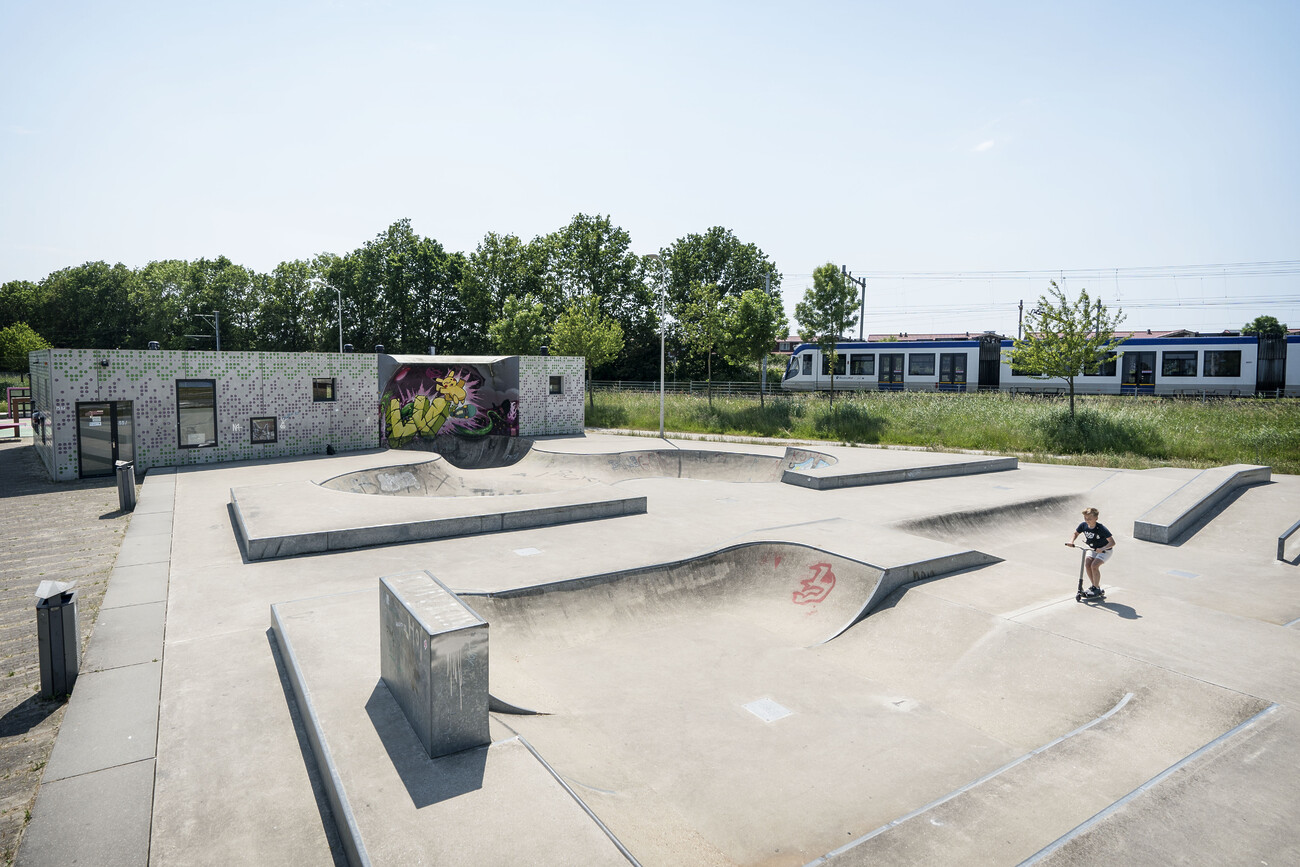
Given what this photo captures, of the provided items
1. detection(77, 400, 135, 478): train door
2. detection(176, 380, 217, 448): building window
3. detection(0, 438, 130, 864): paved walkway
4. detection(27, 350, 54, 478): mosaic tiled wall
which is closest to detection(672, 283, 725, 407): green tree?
detection(176, 380, 217, 448): building window

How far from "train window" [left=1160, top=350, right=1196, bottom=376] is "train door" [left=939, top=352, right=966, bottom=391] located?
8009 mm

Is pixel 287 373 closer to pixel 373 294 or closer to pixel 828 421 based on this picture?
pixel 828 421

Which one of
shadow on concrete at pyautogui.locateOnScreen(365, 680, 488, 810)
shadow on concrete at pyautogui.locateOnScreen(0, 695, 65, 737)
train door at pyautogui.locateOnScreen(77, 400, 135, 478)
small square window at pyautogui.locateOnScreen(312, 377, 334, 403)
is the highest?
small square window at pyautogui.locateOnScreen(312, 377, 334, 403)

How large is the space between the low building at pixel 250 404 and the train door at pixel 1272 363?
97.9ft

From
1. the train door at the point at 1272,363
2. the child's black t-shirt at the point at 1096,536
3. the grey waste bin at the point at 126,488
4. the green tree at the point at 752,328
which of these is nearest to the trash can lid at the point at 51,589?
the grey waste bin at the point at 126,488

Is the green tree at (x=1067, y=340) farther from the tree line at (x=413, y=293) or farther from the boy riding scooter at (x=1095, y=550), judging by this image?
the tree line at (x=413, y=293)

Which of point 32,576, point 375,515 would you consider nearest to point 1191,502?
point 375,515

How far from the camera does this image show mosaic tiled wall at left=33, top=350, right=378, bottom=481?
54.9 ft

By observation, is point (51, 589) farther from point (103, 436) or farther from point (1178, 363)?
point (1178, 363)

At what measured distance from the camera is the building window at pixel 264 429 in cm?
1934

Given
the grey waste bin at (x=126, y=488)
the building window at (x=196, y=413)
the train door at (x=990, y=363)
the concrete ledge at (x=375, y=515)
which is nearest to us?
the concrete ledge at (x=375, y=515)

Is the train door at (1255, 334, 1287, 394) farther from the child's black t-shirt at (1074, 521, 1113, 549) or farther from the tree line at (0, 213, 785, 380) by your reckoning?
the tree line at (0, 213, 785, 380)

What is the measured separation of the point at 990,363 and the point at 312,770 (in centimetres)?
3479

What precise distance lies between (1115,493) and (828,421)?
45.5ft
